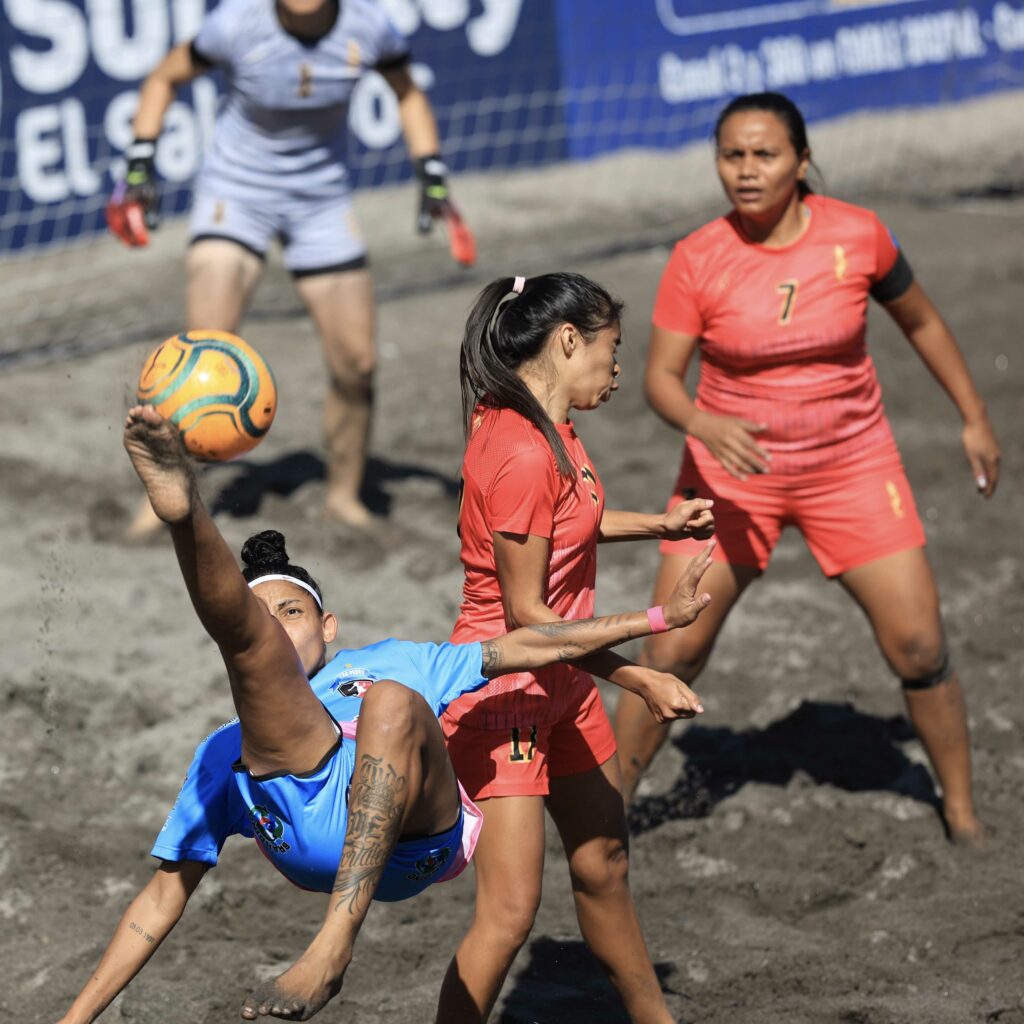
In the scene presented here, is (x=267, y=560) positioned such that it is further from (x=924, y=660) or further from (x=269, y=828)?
(x=924, y=660)

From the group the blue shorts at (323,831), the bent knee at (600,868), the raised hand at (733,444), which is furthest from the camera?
the raised hand at (733,444)

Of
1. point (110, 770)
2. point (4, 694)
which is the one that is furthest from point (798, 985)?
point (4, 694)

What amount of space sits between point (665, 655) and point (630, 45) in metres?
7.98

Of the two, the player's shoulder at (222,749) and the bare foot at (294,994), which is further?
the player's shoulder at (222,749)

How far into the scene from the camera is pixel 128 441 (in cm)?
267

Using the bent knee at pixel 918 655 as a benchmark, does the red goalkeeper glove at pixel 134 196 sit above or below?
above

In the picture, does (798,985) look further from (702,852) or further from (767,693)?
(767,693)

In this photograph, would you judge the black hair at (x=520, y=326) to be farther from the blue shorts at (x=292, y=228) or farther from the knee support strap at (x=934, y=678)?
the blue shorts at (x=292, y=228)

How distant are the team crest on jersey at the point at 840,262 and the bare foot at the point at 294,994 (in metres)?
2.69

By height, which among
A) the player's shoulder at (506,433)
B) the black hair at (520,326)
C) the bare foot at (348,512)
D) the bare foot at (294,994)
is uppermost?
the black hair at (520,326)

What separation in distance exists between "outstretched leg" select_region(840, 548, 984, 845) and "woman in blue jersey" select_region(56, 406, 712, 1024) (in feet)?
5.16

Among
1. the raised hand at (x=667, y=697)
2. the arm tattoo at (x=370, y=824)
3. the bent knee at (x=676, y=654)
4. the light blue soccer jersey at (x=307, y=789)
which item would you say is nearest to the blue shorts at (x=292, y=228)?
the bent knee at (x=676, y=654)

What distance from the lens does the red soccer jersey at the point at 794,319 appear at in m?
4.64

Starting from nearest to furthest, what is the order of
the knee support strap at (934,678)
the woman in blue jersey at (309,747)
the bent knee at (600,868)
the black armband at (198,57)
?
the woman in blue jersey at (309,747), the bent knee at (600,868), the knee support strap at (934,678), the black armband at (198,57)
